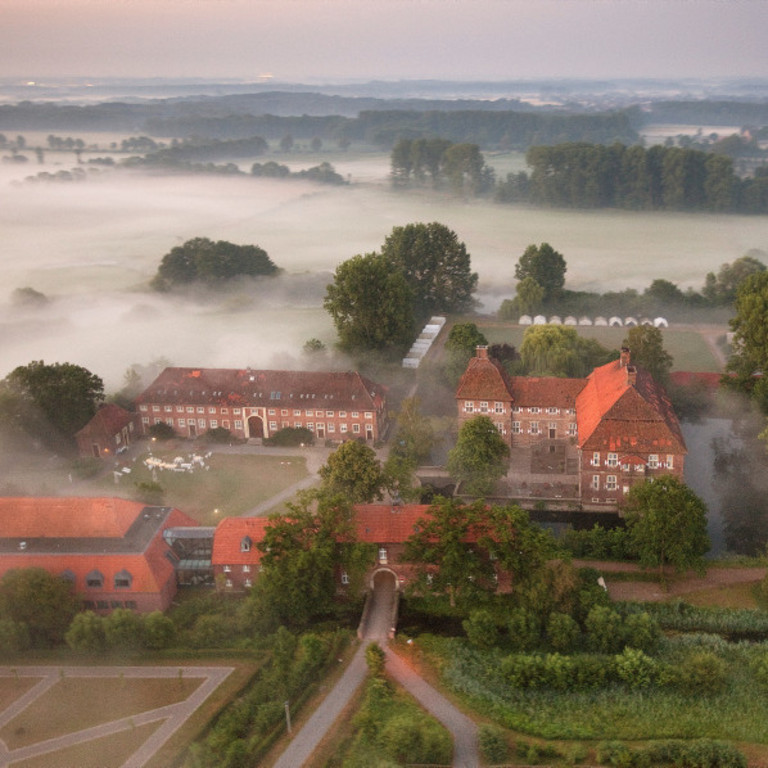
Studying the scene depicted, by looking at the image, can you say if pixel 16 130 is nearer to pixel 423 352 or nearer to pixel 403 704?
pixel 423 352

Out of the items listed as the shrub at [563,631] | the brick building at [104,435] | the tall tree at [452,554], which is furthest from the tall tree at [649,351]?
the brick building at [104,435]

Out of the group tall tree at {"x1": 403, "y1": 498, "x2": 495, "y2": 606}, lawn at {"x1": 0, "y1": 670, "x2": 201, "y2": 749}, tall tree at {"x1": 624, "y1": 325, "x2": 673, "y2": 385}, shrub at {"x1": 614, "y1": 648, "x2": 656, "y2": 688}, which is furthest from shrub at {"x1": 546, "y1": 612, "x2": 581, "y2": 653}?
tall tree at {"x1": 624, "y1": 325, "x2": 673, "y2": 385}

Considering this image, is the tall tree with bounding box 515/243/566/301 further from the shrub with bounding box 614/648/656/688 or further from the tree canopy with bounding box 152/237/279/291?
the shrub with bounding box 614/648/656/688

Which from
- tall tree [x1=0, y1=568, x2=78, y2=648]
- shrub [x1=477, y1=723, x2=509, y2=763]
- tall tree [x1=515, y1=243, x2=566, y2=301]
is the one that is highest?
tall tree [x1=515, y1=243, x2=566, y2=301]

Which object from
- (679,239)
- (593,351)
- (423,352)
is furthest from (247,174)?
(593,351)

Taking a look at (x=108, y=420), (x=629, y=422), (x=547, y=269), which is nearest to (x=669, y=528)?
(x=629, y=422)

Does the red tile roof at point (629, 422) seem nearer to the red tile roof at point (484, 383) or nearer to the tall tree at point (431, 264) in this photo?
the red tile roof at point (484, 383)

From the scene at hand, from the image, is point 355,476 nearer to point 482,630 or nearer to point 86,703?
point 482,630
